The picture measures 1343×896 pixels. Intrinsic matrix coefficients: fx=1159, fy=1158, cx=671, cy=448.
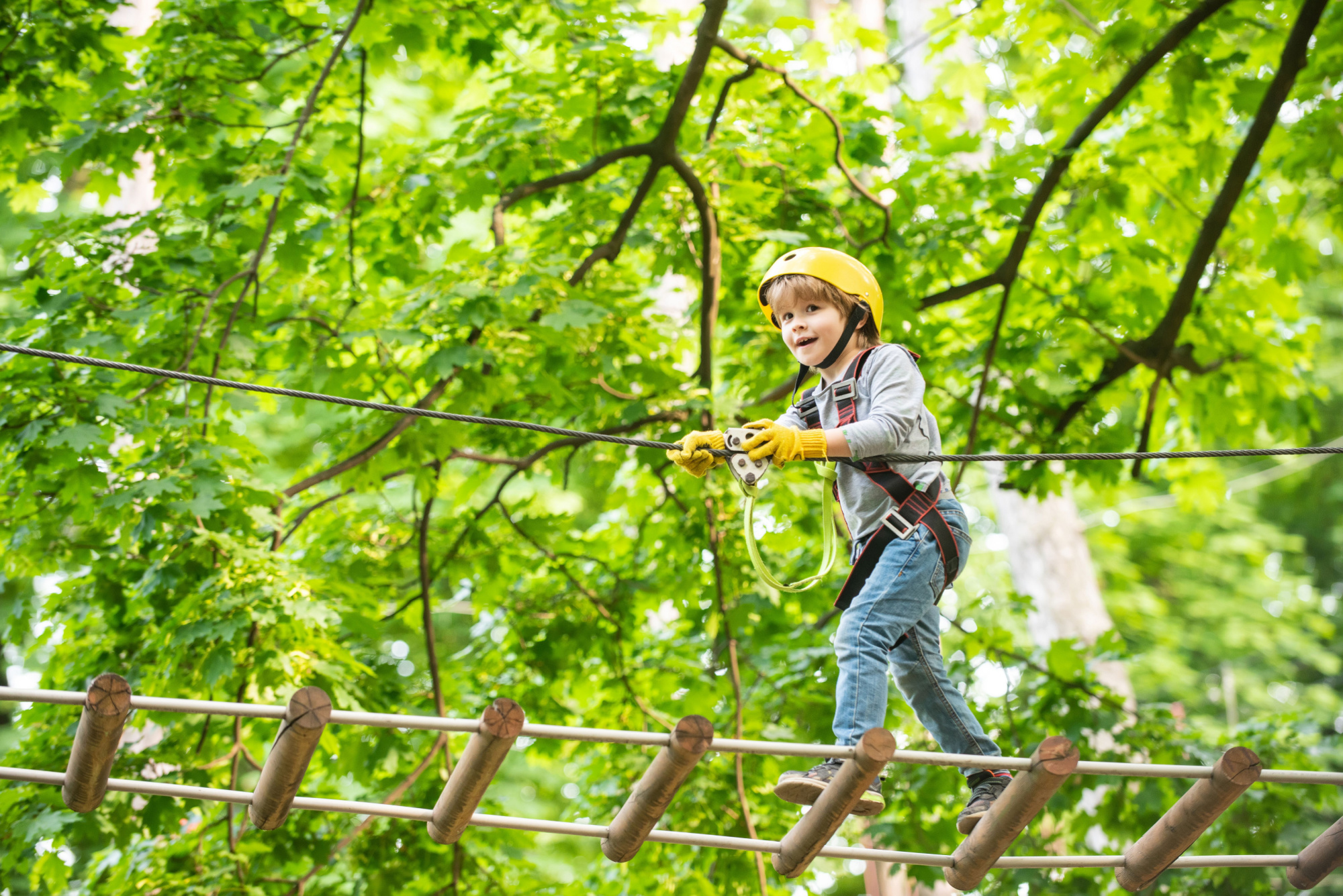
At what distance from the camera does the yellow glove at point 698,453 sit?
3012mm

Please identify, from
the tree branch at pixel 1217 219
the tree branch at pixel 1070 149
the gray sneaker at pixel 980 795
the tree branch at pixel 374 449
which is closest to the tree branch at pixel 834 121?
the tree branch at pixel 1070 149

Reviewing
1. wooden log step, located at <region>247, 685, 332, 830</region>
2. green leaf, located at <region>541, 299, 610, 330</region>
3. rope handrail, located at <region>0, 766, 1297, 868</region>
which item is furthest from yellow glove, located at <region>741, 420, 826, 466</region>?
green leaf, located at <region>541, 299, 610, 330</region>

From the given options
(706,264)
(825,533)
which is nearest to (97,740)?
(825,533)

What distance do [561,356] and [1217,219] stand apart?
2980 mm

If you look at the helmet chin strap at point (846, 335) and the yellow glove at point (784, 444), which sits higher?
the helmet chin strap at point (846, 335)

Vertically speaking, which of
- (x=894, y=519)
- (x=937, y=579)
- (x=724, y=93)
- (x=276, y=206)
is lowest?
(x=937, y=579)

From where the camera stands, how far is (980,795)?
3.21 m

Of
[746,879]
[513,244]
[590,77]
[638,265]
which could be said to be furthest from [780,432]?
[638,265]

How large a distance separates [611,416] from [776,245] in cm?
117

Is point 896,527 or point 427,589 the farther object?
point 427,589

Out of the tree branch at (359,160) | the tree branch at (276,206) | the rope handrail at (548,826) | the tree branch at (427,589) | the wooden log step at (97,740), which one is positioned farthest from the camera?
the tree branch at (427,589)

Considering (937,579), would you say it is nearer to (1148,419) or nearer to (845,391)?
(845,391)

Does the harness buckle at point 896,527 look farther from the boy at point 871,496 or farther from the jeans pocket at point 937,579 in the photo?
the jeans pocket at point 937,579

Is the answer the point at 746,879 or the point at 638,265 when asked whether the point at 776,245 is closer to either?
the point at 638,265
